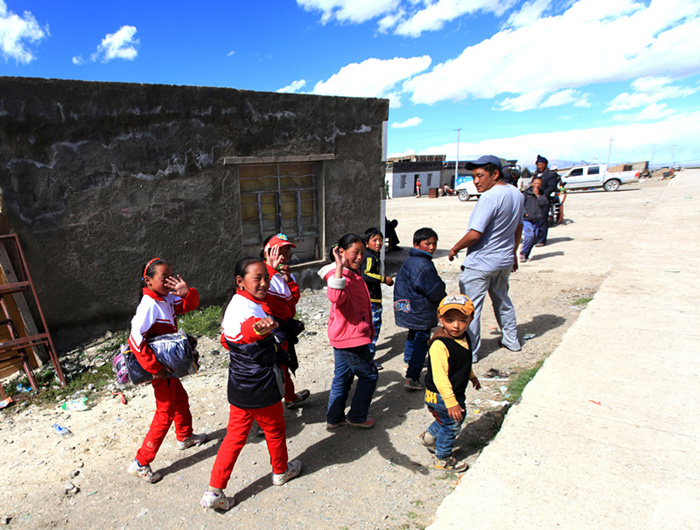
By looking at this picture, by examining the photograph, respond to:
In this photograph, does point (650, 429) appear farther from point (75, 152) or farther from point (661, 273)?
point (75, 152)

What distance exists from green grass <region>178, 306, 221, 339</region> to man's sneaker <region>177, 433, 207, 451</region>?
2194 mm

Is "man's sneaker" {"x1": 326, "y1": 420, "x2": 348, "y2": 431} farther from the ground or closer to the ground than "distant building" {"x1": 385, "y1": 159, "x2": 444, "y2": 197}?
closer to the ground

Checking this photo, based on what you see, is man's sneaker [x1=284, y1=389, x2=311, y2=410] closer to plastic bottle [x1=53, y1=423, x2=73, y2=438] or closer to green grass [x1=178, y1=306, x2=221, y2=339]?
plastic bottle [x1=53, y1=423, x2=73, y2=438]

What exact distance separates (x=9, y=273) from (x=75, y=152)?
1.52 m

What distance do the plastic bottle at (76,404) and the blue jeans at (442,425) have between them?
11.0 ft

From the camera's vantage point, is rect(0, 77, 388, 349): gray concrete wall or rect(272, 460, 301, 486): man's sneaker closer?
rect(272, 460, 301, 486): man's sneaker

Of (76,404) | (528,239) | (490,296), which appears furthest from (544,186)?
(76,404)

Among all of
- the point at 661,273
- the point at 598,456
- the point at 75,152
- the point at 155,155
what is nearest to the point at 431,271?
the point at 598,456

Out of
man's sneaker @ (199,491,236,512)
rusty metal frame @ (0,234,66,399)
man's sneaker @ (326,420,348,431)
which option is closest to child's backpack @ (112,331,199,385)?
man's sneaker @ (199,491,236,512)

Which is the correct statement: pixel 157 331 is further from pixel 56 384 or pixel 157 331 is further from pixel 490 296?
pixel 490 296

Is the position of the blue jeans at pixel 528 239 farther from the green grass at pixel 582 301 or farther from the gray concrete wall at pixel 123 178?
the gray concrete wall at pixel 123 178

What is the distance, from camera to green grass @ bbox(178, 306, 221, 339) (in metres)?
5.57

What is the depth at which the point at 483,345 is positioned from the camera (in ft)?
16.4

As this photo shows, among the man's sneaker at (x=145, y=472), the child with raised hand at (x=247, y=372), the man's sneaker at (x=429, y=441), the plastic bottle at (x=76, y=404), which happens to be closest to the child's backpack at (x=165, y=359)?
the child with raised hand at (x=247, y=372)
